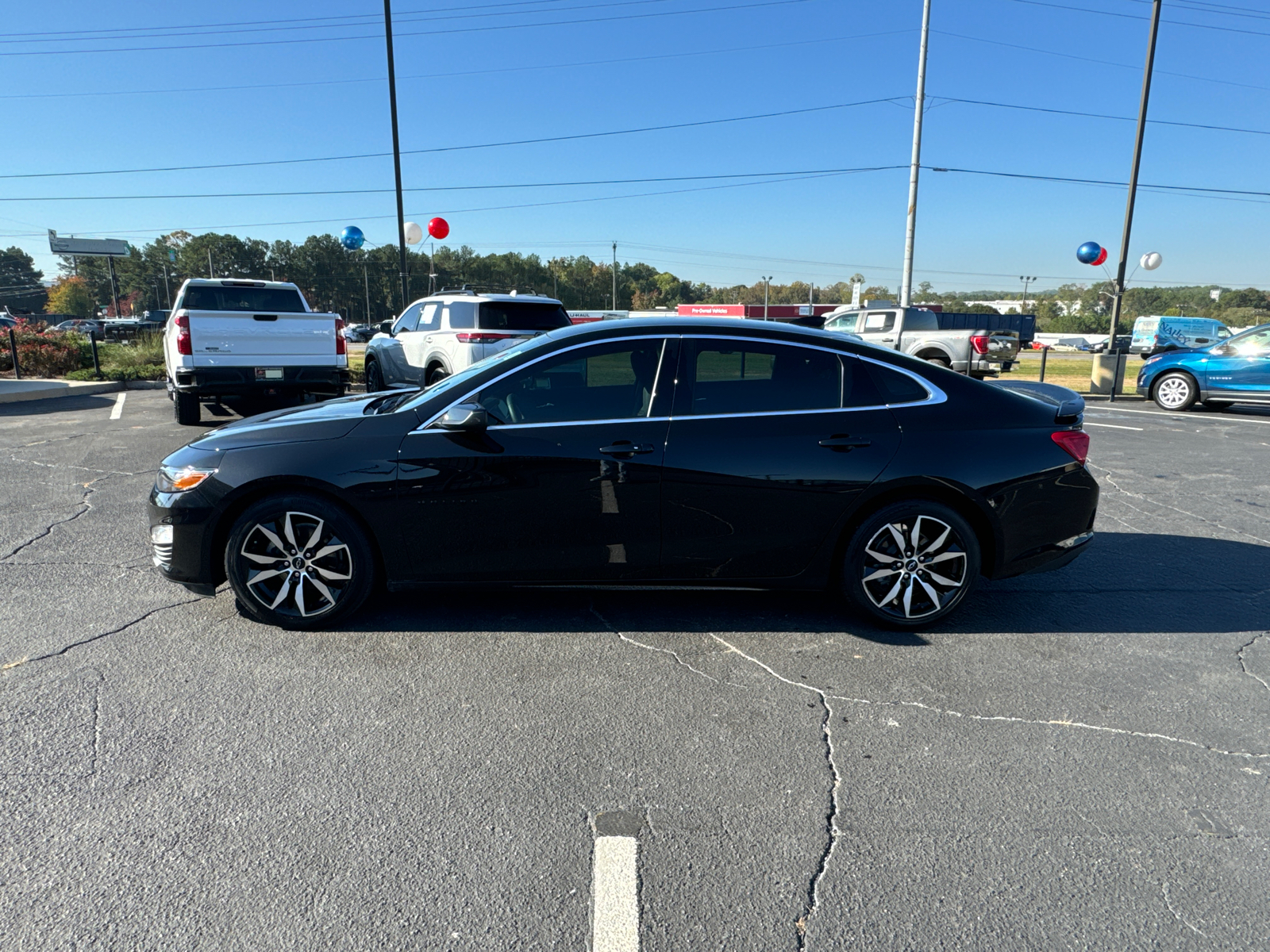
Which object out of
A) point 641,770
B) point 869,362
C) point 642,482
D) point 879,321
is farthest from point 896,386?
point 879,321

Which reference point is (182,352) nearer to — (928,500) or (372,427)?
(372,427)

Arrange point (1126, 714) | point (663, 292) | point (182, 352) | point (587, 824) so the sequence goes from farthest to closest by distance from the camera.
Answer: point (663, 292) → point (182, 352) → point (1126, 714) → point (587, 824)

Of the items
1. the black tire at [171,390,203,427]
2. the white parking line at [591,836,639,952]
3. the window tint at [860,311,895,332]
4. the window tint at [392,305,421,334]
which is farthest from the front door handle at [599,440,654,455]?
the window tint at [860,311,895,332]

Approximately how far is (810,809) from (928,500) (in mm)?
2026

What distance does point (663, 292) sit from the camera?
122 metres

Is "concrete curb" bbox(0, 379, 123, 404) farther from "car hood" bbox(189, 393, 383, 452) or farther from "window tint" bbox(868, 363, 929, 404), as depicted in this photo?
"window tint" bbox(868, 363, 929, 404)

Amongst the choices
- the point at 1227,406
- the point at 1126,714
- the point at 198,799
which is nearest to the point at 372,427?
the point at 198,799

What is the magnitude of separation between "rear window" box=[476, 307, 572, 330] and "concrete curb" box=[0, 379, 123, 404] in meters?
8.97

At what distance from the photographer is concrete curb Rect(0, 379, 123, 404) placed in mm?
13430

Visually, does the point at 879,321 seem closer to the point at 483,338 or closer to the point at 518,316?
the point at 518,316

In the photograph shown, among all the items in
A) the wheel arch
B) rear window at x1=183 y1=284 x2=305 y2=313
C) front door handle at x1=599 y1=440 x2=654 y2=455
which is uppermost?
rear window at x1=183 y1=284 x2=305 y2=313

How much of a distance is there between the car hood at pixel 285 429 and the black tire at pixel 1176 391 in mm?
15549

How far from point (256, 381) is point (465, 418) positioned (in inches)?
288

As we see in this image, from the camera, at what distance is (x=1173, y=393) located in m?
14.7
